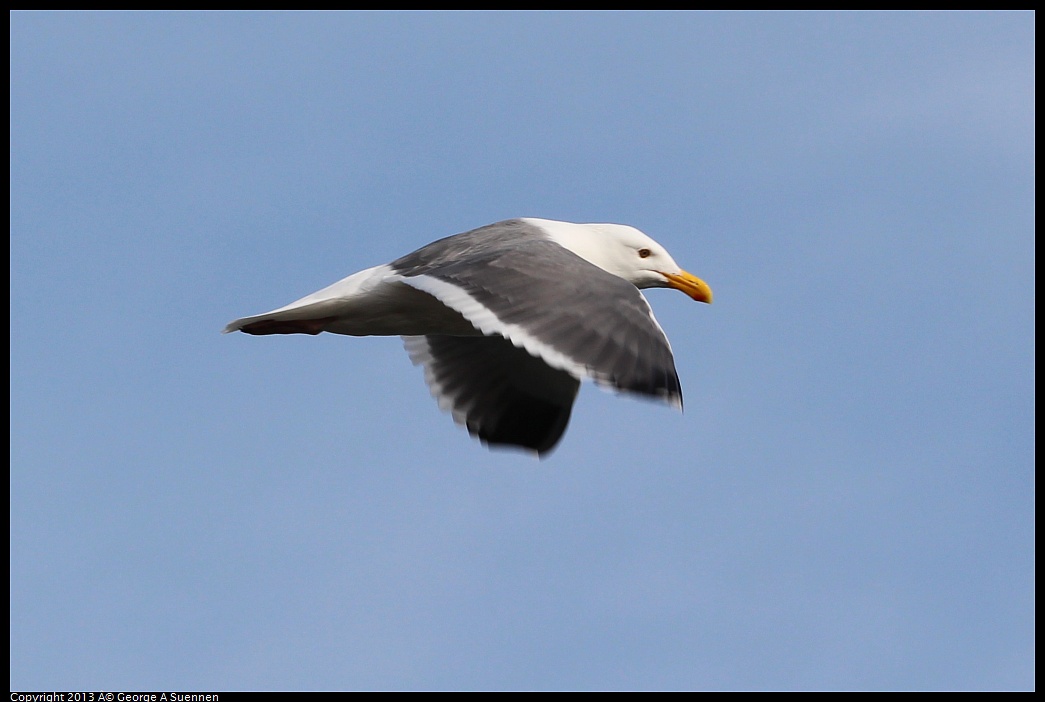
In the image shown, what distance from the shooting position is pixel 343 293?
7.57 m

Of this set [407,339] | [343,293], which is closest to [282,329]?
[343,293]

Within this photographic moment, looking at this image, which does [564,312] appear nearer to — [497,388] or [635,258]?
[635,258]

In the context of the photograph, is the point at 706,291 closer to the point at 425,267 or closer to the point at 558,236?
the point at 558,236

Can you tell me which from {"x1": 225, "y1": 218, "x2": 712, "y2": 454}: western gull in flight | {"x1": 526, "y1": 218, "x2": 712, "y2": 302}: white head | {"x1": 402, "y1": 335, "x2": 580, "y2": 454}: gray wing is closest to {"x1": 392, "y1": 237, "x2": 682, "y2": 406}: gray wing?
{"x1": 225, "y1": 218, "x2": 712, "y2": 454}: western gull in flight

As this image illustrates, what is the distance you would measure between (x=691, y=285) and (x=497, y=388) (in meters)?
Result: 1.50

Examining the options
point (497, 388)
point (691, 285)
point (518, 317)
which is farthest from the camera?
point (497, 388)

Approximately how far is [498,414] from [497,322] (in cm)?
263

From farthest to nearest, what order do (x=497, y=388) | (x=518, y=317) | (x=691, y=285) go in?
(x=497, y=388)
(x=691, y=285)
(x=518, y=317)

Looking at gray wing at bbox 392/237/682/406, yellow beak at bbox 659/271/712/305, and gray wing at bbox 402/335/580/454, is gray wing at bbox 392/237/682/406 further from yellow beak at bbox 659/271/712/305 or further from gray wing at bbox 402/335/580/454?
gray wing at bbox 402/335/580/454

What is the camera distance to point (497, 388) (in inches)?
353

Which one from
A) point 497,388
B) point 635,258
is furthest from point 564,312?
point 497,388

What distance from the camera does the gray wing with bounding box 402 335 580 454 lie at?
8.78 metres

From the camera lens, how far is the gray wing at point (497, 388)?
28.8ft

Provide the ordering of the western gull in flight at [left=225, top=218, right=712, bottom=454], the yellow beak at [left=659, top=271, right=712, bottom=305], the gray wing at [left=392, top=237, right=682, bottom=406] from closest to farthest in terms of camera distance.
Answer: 1. the gray wing at [left=392, top=237, right=682, bottom=406]
2. the western gull in flight at [left=225, top=218, right=712, bottom=454]
3. the yellow beak at [left=659, top=271, right=712, bottom=305]
